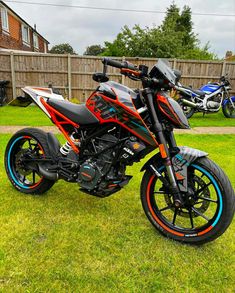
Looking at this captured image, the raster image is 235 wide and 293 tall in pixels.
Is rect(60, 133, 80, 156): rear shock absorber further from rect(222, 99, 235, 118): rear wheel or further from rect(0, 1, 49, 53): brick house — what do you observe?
rect(0, 1, 49, 53): brick house

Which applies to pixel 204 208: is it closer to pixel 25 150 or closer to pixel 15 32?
pixel 25 150

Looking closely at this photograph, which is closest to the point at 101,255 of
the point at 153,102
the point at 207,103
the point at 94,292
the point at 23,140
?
the point at 94,292

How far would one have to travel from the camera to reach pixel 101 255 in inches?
76.1

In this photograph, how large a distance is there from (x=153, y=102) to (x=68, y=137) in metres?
0.93

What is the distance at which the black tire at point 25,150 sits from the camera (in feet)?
8.84

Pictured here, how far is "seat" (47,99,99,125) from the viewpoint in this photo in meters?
2.25

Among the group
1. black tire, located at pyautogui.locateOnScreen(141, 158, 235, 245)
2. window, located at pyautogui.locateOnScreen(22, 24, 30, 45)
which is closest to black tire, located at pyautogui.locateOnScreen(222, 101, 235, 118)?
black tire, located at pyautogui.locateOnScreen(141, 158, 235, 245)

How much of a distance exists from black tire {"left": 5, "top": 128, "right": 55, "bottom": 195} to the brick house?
1771 centimetres

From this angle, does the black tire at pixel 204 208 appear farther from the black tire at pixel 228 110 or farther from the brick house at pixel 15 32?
the brick house at pixel 15 32

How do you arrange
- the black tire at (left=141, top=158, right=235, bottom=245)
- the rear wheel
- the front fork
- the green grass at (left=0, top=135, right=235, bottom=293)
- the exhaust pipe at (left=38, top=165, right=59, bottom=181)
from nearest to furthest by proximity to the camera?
1. the green grass at (left=0, top=135, right=235, bottom=293)
2. the black tire at (left=141, top=158, right=235, bottom=245)
3. the front fork
4. the exhaust pipe at (left=38, top=165, right=59, bottom=181)
5. the rear wheel

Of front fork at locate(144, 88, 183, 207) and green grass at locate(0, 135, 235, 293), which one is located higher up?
front fork at locate(144, 88, 183, 207)

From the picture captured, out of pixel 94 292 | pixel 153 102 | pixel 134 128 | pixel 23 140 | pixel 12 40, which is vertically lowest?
pixel 94 292

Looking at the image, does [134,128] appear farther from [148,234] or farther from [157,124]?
[148,234]

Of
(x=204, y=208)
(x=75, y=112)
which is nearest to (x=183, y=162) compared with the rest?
(x=204, y=208)
